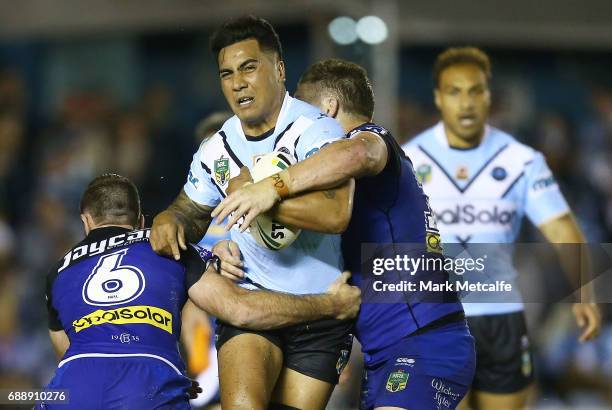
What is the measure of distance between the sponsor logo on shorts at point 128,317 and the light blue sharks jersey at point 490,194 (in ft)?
7.17

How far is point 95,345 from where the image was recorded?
195 inches

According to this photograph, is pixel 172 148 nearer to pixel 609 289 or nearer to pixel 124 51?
pixel 124 51

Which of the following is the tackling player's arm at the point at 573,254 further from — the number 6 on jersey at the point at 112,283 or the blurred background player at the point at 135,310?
the number 6 on jersey at the point at 112,283

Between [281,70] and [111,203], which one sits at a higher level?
[281,70]

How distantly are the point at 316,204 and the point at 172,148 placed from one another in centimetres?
618

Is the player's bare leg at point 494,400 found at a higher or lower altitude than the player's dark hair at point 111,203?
lower

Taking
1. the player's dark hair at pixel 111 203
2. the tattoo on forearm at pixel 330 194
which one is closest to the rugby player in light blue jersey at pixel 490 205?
the tattoo on forearm at pixel 330 194

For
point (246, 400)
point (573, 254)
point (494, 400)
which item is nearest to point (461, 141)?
point (573, 254)

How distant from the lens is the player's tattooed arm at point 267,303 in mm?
5016

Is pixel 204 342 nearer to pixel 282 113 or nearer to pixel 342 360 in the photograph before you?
pixel 342 360

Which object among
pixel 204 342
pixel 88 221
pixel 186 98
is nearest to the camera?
pixel 88 221

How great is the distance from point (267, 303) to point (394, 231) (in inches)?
26.6

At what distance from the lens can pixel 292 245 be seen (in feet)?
16.9

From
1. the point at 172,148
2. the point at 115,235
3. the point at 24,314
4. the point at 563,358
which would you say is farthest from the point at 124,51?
the point at 115,235
